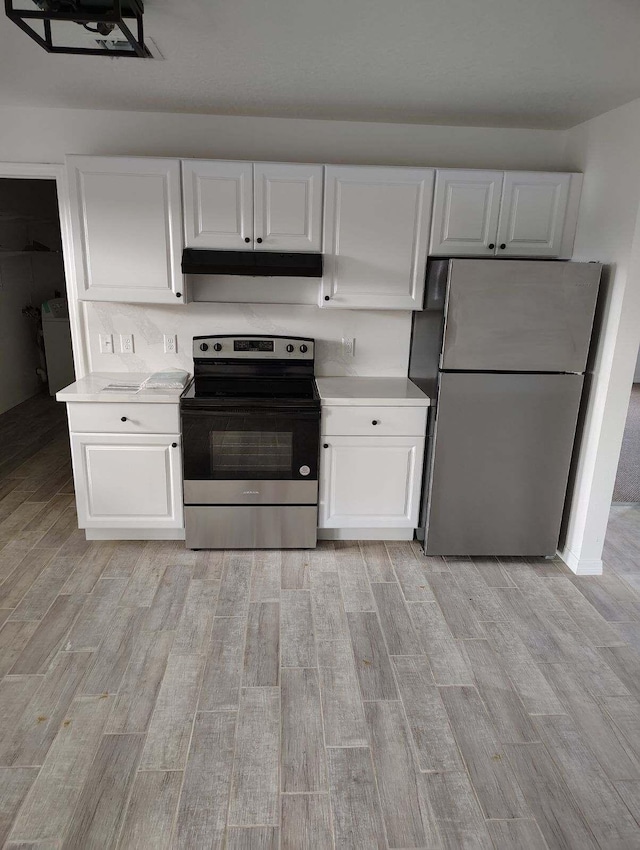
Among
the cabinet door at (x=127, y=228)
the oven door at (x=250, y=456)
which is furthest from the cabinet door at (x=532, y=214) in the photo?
the cabinet door at (x=127, y=228)

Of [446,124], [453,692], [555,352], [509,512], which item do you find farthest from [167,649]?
[446,124]

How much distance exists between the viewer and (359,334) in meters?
3.54

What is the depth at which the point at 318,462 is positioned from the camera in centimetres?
312

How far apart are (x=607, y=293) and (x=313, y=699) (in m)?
2.31

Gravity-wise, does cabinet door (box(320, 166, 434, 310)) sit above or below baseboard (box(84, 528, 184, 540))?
above

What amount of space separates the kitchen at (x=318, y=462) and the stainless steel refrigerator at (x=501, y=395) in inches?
0.9

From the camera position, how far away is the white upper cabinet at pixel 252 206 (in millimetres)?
2967

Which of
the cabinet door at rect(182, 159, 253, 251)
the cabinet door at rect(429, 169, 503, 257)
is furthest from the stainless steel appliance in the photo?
the cabinet door at rect(429, 169, 503, 257)

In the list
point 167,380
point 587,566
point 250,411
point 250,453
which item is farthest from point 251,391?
point 587,566

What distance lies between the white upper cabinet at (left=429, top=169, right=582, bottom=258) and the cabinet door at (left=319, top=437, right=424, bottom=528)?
3.63ft

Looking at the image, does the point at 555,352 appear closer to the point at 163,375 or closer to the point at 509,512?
the point at 509,512

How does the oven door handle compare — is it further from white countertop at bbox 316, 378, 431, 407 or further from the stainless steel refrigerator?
the stainless steel refrigerator

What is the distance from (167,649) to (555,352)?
2.29m

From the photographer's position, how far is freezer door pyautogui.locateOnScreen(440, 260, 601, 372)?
2.78 meters
